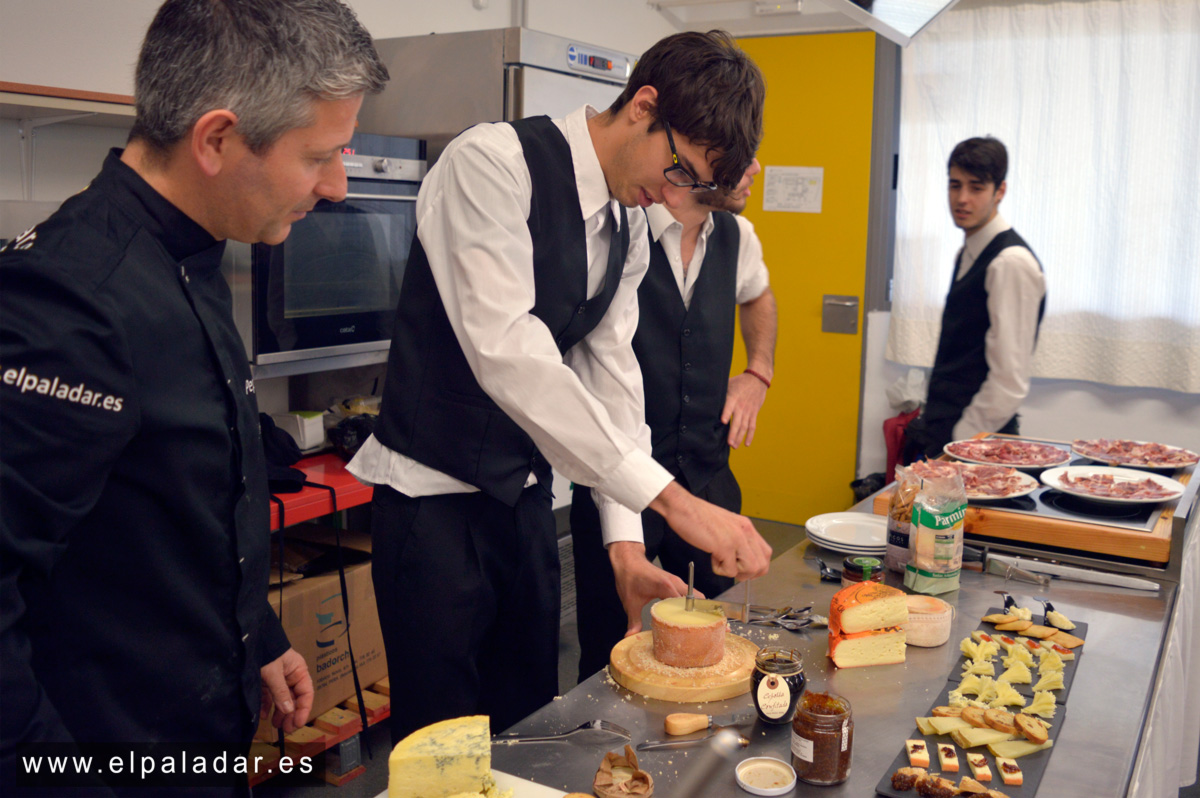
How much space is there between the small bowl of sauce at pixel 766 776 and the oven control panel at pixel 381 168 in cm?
196

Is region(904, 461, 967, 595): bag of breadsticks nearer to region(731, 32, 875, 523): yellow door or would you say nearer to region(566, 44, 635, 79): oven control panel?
region(566, 44, 635, 79): oven control panel

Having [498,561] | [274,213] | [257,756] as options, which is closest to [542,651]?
[498,561]

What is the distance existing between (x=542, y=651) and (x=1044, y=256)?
3564 mm

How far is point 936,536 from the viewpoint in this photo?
1692 millimetres

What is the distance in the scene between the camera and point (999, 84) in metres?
4.27

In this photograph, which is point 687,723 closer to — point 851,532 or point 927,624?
point 927,624

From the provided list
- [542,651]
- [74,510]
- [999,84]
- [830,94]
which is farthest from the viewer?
[830,94]

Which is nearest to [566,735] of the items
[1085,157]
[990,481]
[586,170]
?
[586,170]

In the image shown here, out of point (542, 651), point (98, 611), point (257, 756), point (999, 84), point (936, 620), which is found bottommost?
point (257, 756)

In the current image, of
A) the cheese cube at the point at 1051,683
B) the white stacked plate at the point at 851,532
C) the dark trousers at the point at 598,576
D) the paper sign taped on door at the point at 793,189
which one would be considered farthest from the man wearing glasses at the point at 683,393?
the paper sign taped on door at the point at 793,189

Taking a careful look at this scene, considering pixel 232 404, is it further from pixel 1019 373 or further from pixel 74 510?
pixel 1019 373

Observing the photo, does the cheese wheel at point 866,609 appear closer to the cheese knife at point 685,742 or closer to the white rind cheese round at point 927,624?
the white rind cheese round at point 927,624

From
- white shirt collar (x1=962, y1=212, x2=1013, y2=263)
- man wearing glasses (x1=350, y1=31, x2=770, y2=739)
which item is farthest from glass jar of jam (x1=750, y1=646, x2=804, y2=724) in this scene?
white shirt collar (x1=962, y1=212, x2=1013, y2=263)

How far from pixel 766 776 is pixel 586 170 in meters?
0.95
